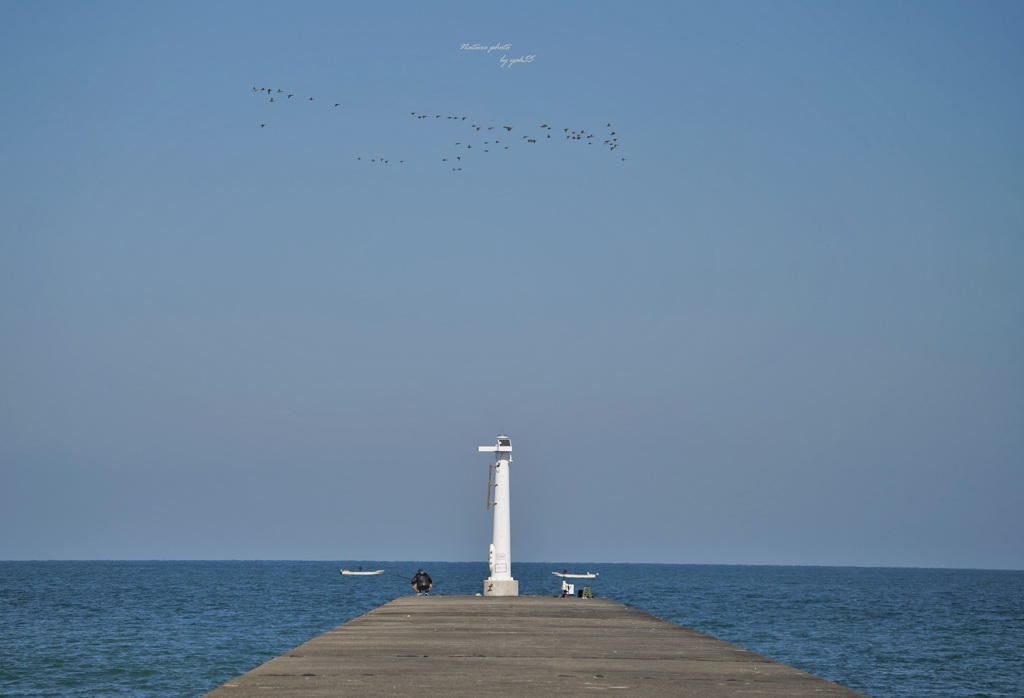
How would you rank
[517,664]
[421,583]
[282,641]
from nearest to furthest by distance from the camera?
1. [517,664]
2. [421,583]
3. [282,641]

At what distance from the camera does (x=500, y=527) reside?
37.4 metres

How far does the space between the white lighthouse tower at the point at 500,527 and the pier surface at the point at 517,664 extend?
45.2 feet

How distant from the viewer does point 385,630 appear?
20.0 metres

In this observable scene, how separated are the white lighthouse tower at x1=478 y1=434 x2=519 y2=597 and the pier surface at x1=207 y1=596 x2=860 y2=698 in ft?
45.2

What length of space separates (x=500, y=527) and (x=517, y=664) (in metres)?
22.6

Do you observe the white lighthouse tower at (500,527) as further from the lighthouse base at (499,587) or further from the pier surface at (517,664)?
the pier surface at (517,664)

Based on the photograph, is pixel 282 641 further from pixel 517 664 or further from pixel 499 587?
pixel 517 664

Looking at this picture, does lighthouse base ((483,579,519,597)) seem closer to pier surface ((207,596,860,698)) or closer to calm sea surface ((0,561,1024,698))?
calm sea surface ((0,561,1024,698))

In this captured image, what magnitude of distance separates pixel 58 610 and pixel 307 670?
59665mm

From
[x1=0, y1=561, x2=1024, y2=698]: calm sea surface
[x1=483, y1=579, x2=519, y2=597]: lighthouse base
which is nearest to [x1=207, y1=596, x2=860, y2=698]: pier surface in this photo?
[x1=0, y1=561, x2=1024, y2=698]: calm sea surface

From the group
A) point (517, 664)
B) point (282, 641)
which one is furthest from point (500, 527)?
point (517, 664)

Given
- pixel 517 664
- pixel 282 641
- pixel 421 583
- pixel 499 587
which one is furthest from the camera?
pixel 282 641

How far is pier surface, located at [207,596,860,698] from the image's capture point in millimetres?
12578

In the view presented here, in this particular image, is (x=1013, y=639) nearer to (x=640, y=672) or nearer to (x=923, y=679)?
(x=923, y=679)
